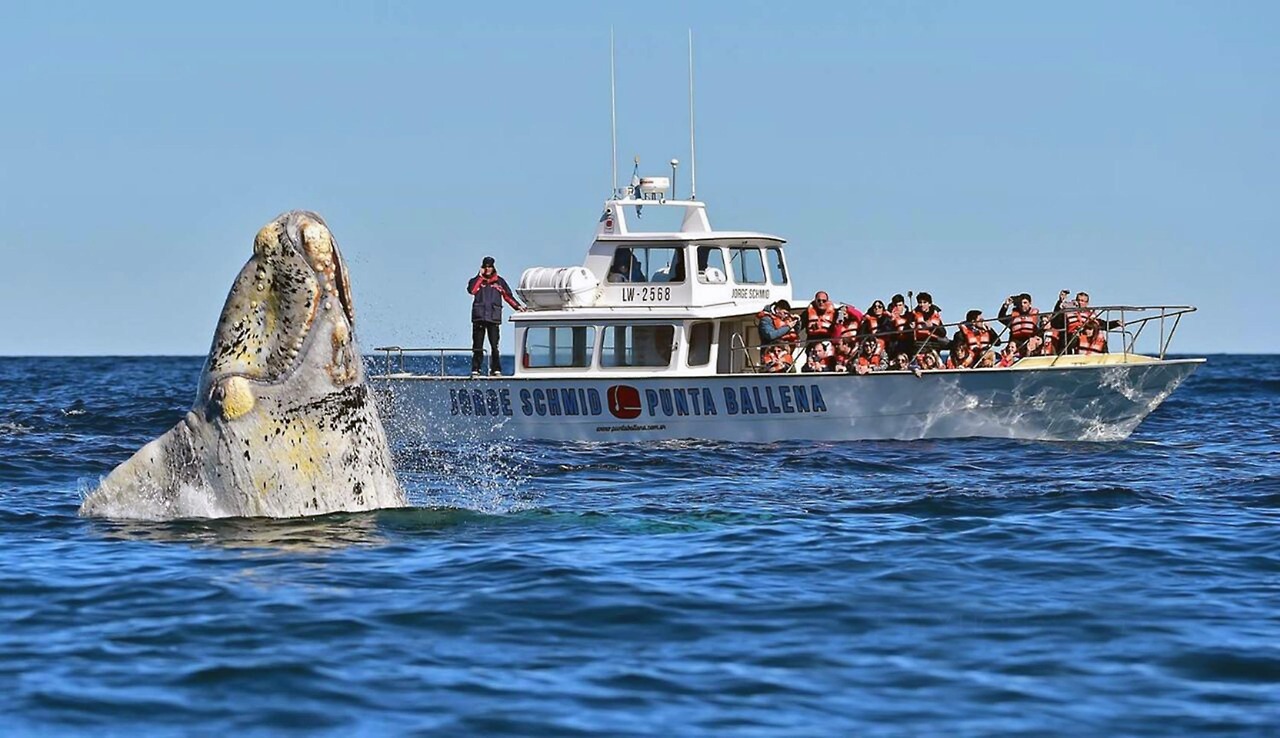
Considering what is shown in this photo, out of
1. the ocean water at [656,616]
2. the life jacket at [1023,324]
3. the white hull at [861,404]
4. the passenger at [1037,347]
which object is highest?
the life jacket at [1023,324]

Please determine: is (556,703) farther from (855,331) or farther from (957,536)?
(855,331)

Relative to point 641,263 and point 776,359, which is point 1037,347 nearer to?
point 776,359

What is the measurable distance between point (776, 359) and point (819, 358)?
0.65m

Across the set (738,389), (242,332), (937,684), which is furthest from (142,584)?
(738,389)

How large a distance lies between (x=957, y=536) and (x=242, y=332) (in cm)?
562

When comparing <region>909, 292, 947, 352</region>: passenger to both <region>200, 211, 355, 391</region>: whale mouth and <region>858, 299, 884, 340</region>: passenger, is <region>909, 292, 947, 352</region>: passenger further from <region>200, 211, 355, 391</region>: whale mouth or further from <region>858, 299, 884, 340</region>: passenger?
<region>200, 211, 355, 391</region>: whale mouth

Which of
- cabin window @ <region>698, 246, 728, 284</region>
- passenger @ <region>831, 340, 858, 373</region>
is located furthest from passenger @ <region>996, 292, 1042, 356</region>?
cabin window @ <region>698, 246, 728, 284</region>

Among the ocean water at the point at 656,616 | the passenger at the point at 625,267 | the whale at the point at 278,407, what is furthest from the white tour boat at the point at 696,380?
the whale at the point at 278,407

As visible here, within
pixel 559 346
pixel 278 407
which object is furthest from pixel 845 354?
pixel 278 407

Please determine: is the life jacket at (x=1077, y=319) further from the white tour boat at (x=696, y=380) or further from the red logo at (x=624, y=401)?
the red logo at (x=624, y=401)

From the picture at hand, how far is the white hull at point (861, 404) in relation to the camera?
25141 mm

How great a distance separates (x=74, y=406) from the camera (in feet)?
113

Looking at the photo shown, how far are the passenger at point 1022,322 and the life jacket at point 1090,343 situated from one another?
0.61 metres

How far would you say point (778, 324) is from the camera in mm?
25938
